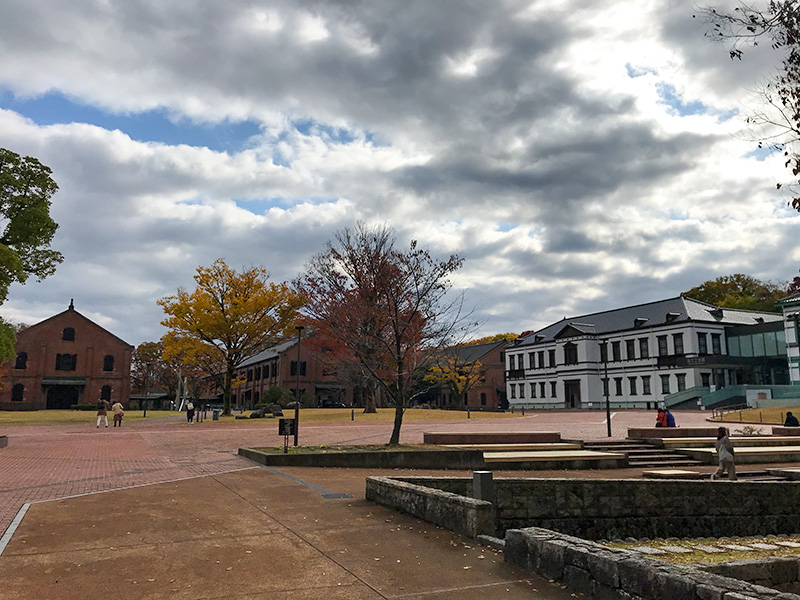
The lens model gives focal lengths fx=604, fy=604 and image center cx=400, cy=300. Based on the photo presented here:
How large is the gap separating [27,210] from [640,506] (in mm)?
31768

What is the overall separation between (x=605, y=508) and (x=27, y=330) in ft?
235

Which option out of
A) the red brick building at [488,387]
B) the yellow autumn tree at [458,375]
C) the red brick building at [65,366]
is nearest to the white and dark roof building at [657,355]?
the yellow autumn tree at [458,375]

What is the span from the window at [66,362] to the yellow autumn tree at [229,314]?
2977 centimetres

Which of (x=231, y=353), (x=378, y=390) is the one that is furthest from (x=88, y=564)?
(x=378, y=390)

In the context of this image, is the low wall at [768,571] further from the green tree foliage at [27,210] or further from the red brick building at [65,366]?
the red brick building at [65,366]

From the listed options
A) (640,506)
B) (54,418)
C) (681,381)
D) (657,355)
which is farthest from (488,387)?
(640,506)

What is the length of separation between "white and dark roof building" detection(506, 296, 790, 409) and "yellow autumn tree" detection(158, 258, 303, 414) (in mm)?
30018

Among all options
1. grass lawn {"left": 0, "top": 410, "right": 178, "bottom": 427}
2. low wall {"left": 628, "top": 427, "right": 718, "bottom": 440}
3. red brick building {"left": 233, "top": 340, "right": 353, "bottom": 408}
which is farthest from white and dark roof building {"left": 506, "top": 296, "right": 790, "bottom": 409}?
grass lawn {"left": 0, "top": 410, "right": 178, "bottom": 427}

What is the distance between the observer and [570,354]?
229ft

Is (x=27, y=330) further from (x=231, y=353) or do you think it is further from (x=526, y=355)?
(x=526, y=355)

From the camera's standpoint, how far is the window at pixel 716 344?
6016 cm

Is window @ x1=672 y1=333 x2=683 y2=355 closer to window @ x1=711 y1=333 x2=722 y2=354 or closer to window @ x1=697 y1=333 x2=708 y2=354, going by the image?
window @ x1=697 y1=333 x2=708 y2=354

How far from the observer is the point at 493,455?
18.9 m

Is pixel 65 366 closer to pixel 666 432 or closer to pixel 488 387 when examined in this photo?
pixel 488 387
